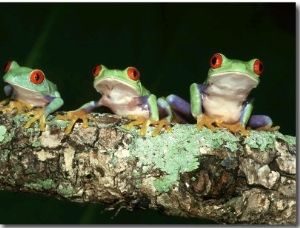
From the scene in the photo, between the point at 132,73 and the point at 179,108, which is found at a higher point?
the point at 132,73

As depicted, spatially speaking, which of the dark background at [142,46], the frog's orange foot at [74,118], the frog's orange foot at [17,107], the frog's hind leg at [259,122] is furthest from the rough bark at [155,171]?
the dark background at [142,46]

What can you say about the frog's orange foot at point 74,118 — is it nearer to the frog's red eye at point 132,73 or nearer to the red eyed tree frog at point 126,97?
the red eyed tree frog at point 126,97

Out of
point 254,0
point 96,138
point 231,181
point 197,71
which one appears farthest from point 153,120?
point 254,0

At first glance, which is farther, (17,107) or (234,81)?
(234,81)

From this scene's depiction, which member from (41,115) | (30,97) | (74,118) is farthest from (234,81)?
(30,97)

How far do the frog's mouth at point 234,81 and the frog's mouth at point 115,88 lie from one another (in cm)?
47

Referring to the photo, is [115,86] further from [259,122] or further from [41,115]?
[259,122]

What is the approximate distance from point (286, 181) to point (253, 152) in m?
0.21

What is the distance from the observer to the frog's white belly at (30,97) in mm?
2723

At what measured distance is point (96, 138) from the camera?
7.27 ft

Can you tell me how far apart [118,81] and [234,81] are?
0.66 meters

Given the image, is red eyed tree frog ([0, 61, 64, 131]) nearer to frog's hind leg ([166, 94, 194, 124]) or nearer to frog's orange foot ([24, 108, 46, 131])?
frog's orange foot ([24, 108, 46, 131])

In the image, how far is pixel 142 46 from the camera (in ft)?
11.0

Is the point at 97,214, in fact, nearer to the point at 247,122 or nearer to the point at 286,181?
the point at 247,122
